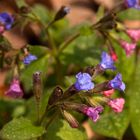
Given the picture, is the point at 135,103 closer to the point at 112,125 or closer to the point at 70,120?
the point at 112,125

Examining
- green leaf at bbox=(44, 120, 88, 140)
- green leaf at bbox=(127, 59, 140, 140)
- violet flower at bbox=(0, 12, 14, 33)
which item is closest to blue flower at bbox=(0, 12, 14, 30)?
violet flower at bbox=(0, 12, 14, 33)

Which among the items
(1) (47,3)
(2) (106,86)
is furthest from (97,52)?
(1) (47,3)

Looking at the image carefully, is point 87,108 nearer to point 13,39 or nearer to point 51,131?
point 51,131

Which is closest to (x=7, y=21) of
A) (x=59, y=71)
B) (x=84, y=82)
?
(x=59, y=71)

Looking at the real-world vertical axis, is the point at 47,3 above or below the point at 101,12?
below

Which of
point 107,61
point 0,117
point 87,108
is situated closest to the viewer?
point 87,108

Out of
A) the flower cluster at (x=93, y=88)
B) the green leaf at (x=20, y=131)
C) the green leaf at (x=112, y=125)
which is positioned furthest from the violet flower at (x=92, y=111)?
the green leaf at (x=112, y=125)
